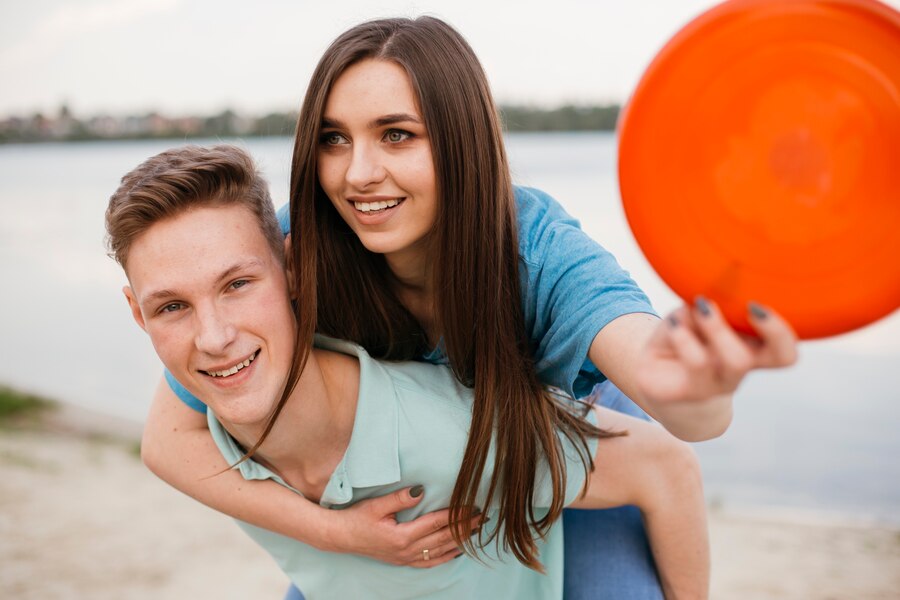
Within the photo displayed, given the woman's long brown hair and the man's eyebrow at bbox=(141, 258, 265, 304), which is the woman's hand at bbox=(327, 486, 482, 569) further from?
the man's eyebrow at bbox=(141, 258, 265, 304)

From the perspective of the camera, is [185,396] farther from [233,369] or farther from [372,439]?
[372,439]

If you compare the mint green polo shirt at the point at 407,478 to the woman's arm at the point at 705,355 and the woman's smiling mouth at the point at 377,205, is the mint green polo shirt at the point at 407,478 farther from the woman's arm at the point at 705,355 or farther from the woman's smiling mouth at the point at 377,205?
the woman's arm at the point at 705,355

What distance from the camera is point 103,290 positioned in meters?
12.7

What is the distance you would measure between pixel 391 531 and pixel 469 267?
653 millimetres

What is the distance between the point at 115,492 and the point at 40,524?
0.61m

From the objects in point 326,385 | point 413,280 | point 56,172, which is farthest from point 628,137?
point 56,172

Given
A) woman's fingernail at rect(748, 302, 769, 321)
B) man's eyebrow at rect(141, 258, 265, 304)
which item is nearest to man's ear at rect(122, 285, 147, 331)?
man's eyebrow at rect(141, 258, 265, 304)

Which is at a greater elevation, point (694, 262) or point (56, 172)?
point (694, 262)

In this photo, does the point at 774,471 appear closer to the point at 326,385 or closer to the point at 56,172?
the point at 326,385

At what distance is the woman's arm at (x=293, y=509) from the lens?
200 cm

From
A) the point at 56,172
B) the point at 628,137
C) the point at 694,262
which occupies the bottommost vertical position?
the point at 56,172

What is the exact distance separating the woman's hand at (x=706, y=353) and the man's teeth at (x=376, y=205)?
1.06 metres

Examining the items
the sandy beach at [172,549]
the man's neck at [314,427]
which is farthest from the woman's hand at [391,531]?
the sandy beach at [172,549]

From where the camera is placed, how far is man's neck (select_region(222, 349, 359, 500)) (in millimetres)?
1946
